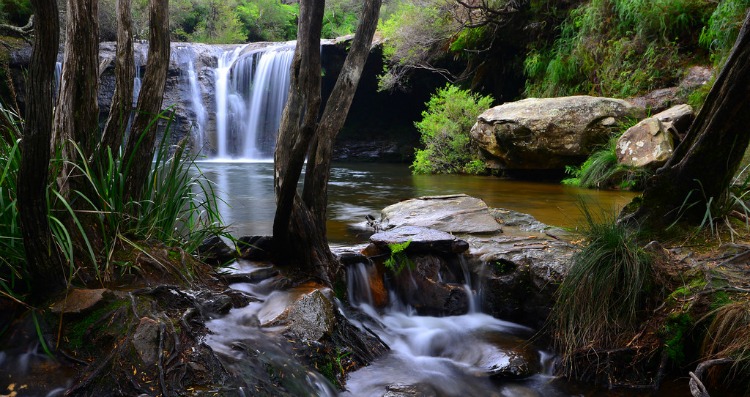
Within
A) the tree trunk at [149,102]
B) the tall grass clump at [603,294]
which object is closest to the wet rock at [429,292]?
the tall grass clump at [603,294]

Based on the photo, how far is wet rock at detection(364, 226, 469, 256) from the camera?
4367 millimetres

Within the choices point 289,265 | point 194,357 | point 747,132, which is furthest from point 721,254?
point 194,357

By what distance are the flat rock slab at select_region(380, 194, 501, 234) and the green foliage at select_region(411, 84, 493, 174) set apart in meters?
6.79

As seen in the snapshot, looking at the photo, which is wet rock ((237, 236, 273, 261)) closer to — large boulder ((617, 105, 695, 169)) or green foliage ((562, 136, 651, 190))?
large boulder ((617, 105, 695, 169))

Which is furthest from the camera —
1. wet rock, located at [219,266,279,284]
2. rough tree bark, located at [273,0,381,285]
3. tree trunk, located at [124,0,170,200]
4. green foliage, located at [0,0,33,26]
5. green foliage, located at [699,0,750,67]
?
green foliage, located at [0,0,33,26]

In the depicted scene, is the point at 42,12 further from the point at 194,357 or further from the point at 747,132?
the point at 747,132

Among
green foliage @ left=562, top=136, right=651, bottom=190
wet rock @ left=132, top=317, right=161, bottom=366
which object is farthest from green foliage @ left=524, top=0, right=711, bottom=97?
wet rock @ left=132, top=317, right=161, bottom=366

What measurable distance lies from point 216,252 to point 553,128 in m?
7.74

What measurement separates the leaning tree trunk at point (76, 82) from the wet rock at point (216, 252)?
4.03ft

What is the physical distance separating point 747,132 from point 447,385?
258cm

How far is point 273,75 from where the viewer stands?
2031cm

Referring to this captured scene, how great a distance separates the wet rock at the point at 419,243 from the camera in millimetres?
4367

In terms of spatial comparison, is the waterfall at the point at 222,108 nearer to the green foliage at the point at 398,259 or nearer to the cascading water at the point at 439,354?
the green foliage at the point at 398,259

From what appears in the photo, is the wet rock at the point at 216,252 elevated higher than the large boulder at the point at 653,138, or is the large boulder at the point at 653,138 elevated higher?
the large boulder at the point at 653,138
